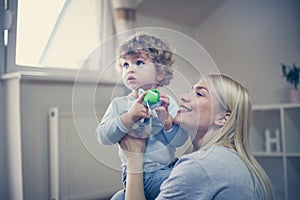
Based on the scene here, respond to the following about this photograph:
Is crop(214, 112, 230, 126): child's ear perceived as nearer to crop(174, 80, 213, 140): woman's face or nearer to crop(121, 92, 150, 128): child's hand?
crop(174, 80, 213, 140): woman's face

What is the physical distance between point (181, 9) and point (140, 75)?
32cm

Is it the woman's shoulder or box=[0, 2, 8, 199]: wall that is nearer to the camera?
the woman's shoulder

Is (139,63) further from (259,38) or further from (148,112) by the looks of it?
(259,38)

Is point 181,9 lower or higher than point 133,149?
higher

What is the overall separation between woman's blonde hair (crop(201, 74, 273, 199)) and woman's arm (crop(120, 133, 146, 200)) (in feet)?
0.43

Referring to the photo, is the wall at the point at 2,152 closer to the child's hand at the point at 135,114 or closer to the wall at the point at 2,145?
the wall at the point at 2,145

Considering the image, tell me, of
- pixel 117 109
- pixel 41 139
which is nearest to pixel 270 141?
pixel 117 109

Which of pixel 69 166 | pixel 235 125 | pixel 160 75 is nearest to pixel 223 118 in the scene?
pixel 235 125

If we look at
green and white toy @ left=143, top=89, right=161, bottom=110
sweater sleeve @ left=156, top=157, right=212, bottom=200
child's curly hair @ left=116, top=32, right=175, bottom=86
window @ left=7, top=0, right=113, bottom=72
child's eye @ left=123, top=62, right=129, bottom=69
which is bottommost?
sweater sleeve @ left=156, top=157, right=212, bottom=200

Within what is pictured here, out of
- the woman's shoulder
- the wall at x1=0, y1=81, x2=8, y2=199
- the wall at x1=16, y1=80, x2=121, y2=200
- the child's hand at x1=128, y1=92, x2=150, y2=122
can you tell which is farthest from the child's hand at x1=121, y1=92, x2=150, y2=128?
the wall at x1=0, y1=81, x2=8, y2=199

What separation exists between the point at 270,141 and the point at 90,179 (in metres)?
0.45

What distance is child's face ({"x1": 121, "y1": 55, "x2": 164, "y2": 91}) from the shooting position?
2.41ft

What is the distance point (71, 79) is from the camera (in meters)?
0.88

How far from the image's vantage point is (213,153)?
73 cm
